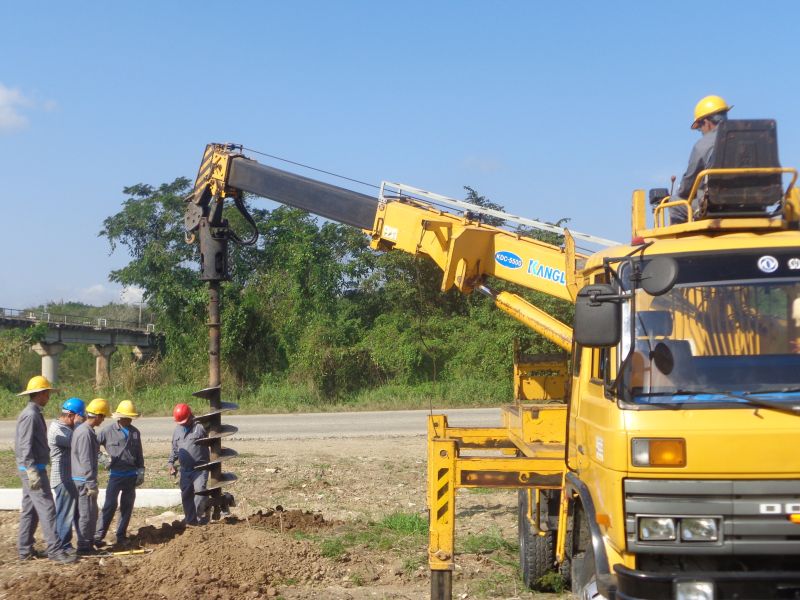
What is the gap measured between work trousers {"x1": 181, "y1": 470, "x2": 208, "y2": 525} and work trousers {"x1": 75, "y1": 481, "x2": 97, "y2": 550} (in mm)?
1224

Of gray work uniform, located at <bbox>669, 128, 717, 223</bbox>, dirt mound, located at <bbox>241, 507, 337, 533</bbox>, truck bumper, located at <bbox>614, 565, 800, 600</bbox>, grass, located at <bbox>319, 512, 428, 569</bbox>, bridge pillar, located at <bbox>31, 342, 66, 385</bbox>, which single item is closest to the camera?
truck bumper, located at <bbox>614, 565, 800, 600</bbox>

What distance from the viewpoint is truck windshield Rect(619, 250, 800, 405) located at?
4750mm

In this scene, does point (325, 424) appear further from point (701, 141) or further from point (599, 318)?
point (599, 318)

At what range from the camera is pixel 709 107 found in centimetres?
→ 631

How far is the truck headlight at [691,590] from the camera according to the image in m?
4.38

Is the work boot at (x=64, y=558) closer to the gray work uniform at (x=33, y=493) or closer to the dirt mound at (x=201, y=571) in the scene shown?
the gray work uniform at (x=33, y=493)

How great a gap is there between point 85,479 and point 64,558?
867mm

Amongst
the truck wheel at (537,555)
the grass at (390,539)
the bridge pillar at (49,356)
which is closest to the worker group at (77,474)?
the grass at (390,539)

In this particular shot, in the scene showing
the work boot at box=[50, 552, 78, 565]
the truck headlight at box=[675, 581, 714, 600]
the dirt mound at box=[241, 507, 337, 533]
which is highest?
the truck headlight at box=[675, 581, 714, 600]

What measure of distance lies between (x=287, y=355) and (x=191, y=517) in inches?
960

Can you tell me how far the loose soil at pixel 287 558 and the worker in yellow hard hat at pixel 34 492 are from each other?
192mm

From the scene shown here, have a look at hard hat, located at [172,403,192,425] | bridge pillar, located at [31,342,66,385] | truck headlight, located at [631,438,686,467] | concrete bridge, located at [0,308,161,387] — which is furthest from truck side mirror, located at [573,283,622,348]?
bridge pillar, located at [31,342,66,385]

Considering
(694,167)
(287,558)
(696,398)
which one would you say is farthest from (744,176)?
(287,558)

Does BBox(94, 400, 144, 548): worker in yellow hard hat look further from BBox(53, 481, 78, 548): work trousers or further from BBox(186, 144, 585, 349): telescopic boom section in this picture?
BBox(186, 144, 585, 349): telescopic boom section
